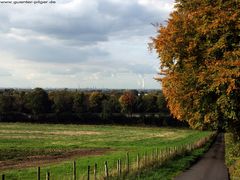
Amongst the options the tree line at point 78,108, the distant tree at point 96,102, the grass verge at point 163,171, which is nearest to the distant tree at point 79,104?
the tree line at point 78,108

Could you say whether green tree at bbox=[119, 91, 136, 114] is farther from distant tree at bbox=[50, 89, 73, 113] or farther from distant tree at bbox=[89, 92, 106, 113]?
distant tree at bbox=[50, 89, 73, 113]

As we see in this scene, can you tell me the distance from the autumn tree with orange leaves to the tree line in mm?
120289

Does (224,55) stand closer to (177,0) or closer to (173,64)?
(173,64)

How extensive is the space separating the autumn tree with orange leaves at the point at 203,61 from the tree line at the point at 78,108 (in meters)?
120

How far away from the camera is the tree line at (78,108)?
5866 inches

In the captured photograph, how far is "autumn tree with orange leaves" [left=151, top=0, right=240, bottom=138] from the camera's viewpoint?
75.6ft

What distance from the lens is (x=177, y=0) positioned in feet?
95.1

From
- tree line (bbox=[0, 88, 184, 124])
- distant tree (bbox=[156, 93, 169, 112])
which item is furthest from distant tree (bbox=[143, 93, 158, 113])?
distant tree (bbox=[156, 93, 169, 112])

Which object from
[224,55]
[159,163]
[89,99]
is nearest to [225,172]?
[159,163]

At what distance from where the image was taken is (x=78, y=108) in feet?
520

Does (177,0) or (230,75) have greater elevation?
(177,0)

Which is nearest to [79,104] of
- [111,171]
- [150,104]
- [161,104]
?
[150,104]

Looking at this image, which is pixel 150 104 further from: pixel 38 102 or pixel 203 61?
pixel 203 61

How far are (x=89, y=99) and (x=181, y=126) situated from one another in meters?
41.0
